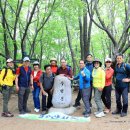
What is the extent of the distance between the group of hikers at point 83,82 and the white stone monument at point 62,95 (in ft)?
0.59

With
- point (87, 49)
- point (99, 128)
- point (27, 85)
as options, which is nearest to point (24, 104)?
→ point (27, 85)

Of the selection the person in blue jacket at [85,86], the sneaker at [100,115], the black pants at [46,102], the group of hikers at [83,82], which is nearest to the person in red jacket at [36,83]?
the group of hikers at [83,82]

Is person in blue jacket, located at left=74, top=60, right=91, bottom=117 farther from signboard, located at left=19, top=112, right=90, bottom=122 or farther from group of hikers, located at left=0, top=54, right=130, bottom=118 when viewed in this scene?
signboard, located at left=19, top=112, right=90, bottom=122

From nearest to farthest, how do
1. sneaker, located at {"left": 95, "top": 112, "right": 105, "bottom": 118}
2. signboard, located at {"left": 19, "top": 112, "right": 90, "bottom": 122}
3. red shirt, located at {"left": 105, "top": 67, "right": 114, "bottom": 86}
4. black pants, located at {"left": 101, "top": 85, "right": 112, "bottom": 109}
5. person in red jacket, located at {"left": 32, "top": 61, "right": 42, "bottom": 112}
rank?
signboard, located at {"left": 19, "top": 112, "right": 90, "bottom": 122} → sneaker, located at {"left": 95, "top": 112, "right": 105, "bottom": 118} → red shirt, located at {"left": 105, "top": 67, "right": 114, "bottom": 86} → black pants, located at {"left": 101, "top": 85, "right": 112, "bottom": 109} → person in red jacket, located at {"left": 32, "top": 61, "right": 42, "bottom": 112}

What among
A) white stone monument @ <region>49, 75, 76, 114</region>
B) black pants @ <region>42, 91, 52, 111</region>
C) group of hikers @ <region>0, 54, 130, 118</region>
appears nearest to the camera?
group of hikers @ <region>0, 54, 130, 118</region>

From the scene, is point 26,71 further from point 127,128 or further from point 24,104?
point 127,128

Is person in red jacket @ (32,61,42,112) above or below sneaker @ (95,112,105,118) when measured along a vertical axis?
above

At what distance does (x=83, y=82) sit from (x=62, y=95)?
1.02 metres

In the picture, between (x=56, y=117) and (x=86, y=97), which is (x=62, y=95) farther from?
(x=56, y=117)

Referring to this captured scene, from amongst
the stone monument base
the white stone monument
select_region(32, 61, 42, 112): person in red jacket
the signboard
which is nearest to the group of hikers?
select_region(32, 61, 42, 112): person in red jacket

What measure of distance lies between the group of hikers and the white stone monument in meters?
0.18

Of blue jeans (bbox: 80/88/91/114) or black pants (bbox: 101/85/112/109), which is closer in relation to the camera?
blue jeans (bbox: 80/88/91/114)

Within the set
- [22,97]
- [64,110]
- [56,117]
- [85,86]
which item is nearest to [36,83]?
[22,97]

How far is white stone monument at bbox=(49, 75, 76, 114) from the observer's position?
9898 mm
